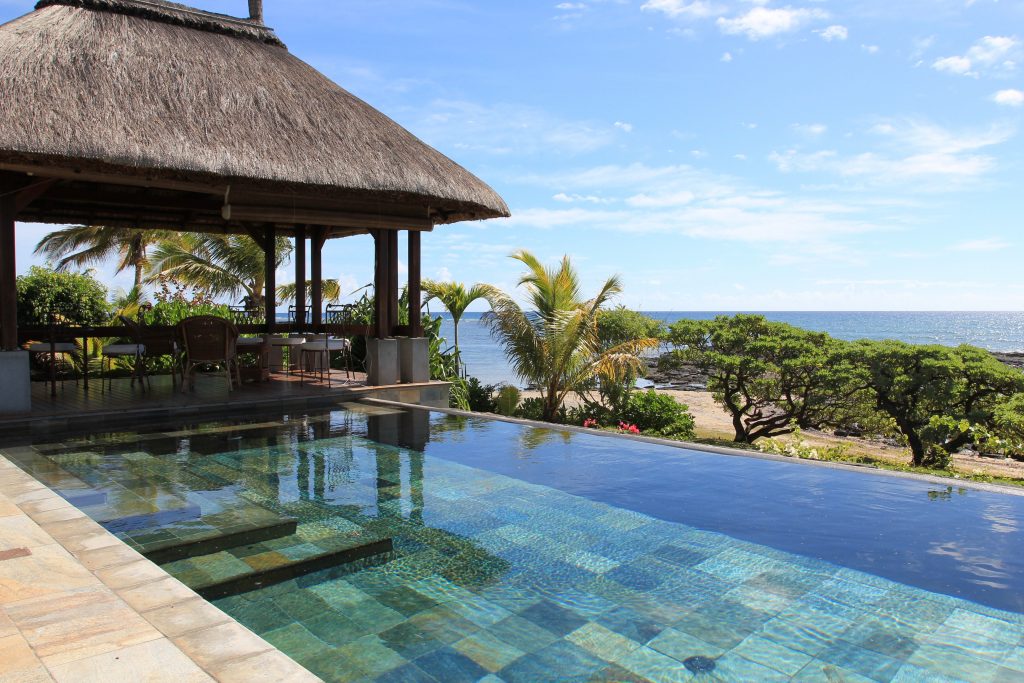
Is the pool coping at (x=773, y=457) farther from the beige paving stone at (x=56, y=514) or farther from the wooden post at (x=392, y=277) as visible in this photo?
the beige paving stone at (x=56, y=514)

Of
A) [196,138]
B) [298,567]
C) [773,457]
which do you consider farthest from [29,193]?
[773,457]

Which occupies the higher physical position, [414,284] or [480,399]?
[414,284]

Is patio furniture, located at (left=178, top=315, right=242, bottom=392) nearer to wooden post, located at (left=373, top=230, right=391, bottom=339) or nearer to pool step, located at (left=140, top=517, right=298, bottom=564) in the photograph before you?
wooden post, located at (left=373, top=230, right=391, bottom=339)

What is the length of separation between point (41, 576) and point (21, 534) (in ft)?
2.17

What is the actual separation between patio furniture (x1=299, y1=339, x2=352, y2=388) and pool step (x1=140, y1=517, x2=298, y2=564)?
17.2 feet

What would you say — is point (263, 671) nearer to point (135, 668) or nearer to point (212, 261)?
point (135, 668)

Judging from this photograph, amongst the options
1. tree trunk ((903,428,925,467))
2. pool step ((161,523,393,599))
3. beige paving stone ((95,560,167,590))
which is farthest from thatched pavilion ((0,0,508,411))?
tree trunk ((903,428,925,467))

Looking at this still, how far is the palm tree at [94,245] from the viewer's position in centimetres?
1730

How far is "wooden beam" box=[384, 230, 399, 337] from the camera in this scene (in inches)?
356

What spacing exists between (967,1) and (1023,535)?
8476 mm

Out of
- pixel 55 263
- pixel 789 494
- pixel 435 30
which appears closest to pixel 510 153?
pixel 435 30

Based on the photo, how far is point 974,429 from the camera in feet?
30.3

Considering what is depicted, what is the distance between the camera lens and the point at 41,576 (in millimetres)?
2635

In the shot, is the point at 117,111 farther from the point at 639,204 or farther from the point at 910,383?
the point at 639,204
